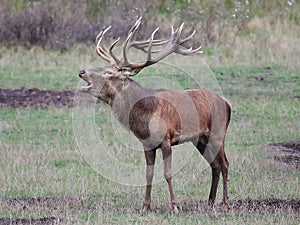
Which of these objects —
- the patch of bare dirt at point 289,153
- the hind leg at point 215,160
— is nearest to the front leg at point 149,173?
the hind leg at point 215,160

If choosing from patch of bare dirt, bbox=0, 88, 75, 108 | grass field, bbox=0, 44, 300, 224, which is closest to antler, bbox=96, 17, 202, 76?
grass field, bbox=0, 44, 300, 224

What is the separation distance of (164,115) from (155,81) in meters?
4.84

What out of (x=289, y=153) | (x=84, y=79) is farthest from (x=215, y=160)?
(x=289, y=153)

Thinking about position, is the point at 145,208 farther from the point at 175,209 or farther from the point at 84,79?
the point at 84,79

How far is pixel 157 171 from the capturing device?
1134 centimetres

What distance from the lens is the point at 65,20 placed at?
2153 centimetres

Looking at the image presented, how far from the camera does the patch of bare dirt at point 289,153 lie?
38.9ft

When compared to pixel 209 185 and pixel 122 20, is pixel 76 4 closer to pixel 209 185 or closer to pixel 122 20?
pixel 122 20

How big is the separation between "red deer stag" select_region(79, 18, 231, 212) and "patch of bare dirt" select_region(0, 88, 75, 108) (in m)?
6.82

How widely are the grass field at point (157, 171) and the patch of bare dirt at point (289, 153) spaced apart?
5.6 inches

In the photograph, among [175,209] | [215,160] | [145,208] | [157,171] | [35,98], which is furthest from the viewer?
[35,98]

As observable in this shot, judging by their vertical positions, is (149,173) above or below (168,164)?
below

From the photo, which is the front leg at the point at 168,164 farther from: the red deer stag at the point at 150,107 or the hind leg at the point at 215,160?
the hind leg at the point at 215,160

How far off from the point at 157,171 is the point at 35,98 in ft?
19.6
